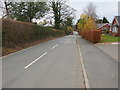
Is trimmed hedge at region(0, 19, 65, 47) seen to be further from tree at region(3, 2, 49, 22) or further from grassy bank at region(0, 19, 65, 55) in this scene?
tree at region(3, 2, 49, 22)

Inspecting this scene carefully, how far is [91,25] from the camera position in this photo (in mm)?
43781

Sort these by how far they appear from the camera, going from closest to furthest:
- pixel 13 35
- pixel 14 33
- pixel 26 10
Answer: pixel 13 35 → pixel 14 33 → pixel 26 10

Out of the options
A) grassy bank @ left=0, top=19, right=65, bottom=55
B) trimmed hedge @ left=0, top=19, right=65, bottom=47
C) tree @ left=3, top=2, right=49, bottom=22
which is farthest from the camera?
tree @ left=3, top=2, right=49, bottom=22

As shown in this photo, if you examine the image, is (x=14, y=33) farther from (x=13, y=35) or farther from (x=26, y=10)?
(x=26, y=10)

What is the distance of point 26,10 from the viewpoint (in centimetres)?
3008

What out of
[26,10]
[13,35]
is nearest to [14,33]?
[13,35]

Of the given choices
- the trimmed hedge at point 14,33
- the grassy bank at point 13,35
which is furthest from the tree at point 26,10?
the grassy bank at point 13,35

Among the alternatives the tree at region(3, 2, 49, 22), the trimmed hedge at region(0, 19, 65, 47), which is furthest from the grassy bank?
the tree at region(3, 2, 49, 22)

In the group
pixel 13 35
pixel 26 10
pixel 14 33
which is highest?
pixel 26 10

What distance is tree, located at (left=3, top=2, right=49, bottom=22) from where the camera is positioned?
2691 cm

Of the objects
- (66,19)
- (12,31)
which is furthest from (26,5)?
A: (66,19)

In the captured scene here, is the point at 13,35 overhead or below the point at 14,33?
below

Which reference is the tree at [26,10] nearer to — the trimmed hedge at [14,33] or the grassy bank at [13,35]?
the trimmed hedge at [14,33]

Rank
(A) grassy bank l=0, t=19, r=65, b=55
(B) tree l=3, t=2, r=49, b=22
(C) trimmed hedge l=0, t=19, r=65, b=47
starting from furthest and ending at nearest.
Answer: (B) tree l=3, t=2, r=49, b=22 < (C) trimmed hedge l=0, t=19, r=65, b=47 < (A) grassy bank l=0, t=19, r=65, b=55
